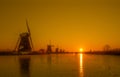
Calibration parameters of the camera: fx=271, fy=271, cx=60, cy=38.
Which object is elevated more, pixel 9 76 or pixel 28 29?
pixel 28 29

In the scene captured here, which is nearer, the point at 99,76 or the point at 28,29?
the point at 99,76

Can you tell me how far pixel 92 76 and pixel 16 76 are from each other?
1446 cm

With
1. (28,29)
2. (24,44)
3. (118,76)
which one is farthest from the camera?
(28,29)

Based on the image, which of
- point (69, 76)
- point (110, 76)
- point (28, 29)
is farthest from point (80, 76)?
point (28, 29)

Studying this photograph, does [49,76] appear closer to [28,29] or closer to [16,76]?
[16,76]

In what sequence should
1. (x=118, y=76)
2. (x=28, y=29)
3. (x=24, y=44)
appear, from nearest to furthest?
(x=118, y=76) → (x=24, y=44) → (x=28, y=29)

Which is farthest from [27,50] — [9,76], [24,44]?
A: [9,76]

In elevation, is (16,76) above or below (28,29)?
below

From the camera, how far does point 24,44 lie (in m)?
176

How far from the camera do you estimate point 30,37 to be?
184 metres

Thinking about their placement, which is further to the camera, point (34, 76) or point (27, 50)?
point (27, 50)

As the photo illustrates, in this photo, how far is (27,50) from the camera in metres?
183

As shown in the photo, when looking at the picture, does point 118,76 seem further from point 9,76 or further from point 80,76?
point 9,76

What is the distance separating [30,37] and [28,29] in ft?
33.1
